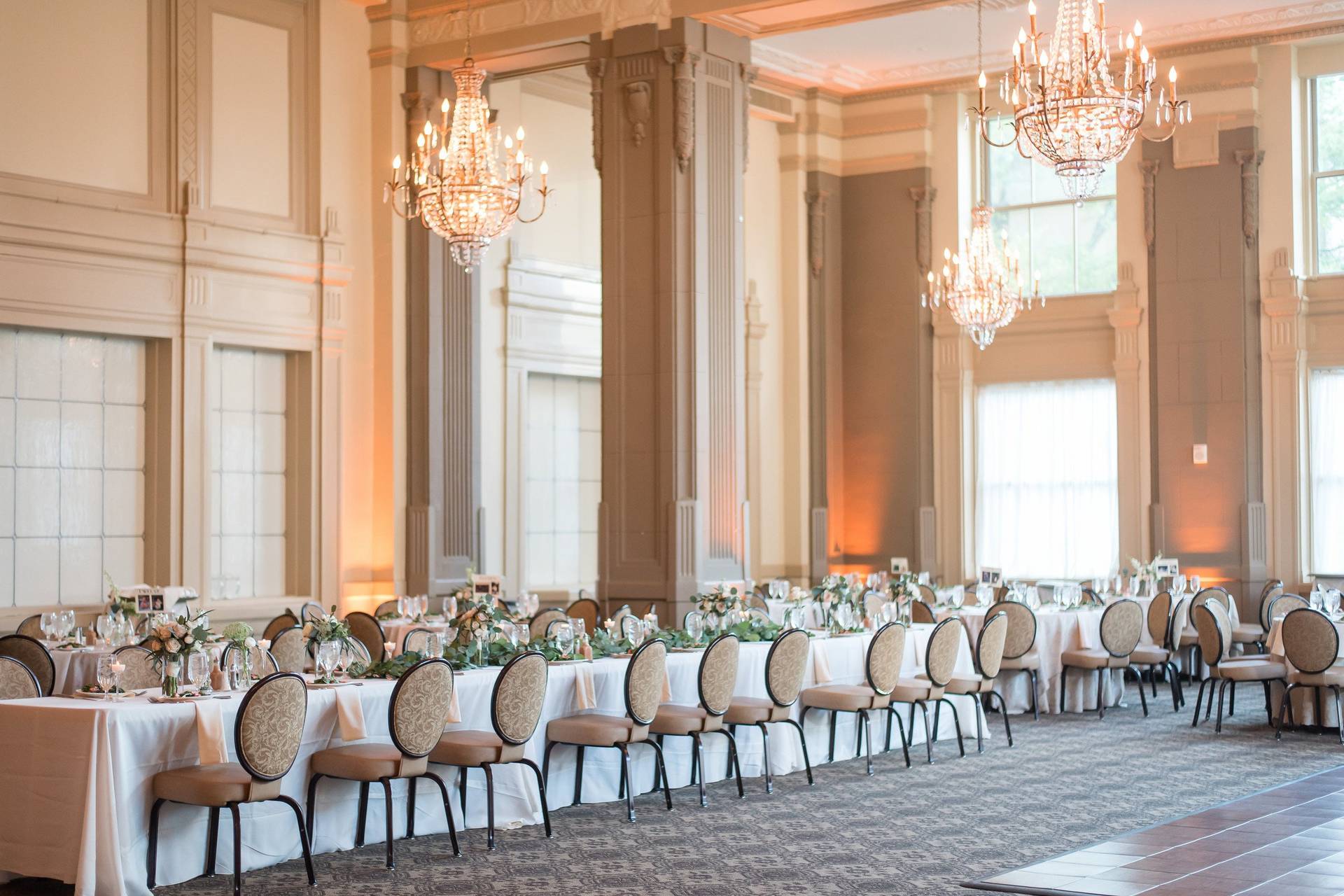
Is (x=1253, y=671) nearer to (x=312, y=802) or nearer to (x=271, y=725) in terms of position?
(x=312, y=802)

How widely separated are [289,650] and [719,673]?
236cm

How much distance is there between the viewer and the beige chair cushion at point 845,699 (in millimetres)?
8984

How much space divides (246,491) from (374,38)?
4.19 m

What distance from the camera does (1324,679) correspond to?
10.0 meters

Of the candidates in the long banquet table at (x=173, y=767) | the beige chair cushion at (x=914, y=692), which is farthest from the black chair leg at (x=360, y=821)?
the beige chair cushion at (x=914, y=692)

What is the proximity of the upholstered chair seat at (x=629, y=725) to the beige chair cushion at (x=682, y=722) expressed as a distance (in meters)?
0.12

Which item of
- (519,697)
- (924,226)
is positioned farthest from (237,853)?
(924,226)

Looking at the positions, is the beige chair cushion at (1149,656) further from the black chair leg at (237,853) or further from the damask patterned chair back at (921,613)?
the black chair leg at (237,853)

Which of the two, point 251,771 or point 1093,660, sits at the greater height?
point 251,771

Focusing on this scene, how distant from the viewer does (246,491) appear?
1291cm

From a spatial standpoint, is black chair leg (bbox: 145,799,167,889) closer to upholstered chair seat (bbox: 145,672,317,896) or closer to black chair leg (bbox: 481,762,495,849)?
upholstered chair seat (bbox: 145,672,317,896)

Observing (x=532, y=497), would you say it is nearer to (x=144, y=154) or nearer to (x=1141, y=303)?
(x=144, y=154)

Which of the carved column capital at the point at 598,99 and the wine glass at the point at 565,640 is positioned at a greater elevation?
the carved column capital at the point at 598,99

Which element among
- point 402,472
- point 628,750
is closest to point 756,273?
point 402,472
